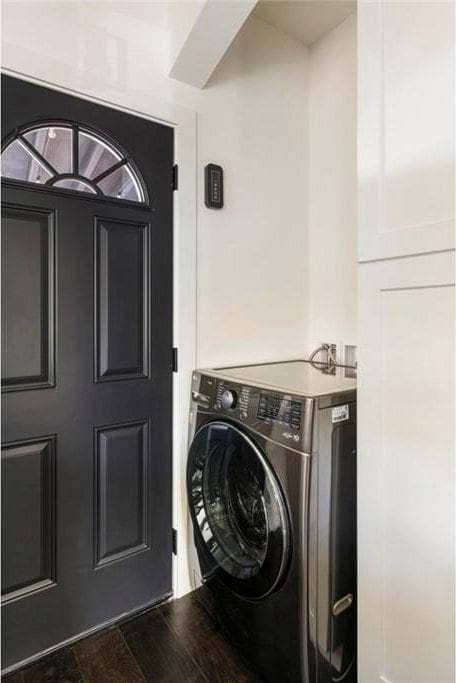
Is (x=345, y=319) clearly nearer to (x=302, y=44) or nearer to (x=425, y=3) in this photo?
(x=425, y=3)

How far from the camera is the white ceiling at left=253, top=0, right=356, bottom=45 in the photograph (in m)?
1.74

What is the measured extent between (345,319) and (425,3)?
49.1 inches

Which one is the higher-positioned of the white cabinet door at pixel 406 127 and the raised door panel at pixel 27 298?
the white cabinet door at pixel 406 127

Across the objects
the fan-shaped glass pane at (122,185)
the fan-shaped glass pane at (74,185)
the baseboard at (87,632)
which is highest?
the fan-shaped glass pane at (122,185)

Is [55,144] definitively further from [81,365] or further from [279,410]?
[279,410]

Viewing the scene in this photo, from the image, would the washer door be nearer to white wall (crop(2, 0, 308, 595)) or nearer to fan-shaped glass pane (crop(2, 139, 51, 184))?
white wall (crop(2, 0, 308, 595))

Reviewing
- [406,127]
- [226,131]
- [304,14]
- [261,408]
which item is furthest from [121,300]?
[304,14]

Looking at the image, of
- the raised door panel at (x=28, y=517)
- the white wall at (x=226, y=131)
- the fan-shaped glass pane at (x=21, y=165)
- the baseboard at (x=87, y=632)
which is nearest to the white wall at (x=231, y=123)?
the white wall at (x=226, y=131)

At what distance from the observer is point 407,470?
0.92 meters

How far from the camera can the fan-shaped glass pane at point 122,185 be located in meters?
1.43

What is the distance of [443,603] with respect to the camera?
86 centimetres

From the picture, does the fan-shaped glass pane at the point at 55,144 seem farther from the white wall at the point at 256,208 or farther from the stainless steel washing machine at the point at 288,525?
the stainless steel washing machine at the point at 288,525

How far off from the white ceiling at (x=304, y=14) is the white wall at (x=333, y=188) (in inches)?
2.2

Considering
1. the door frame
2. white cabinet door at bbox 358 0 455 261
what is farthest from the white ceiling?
white cabinet door at bbox 358 0 455 261
